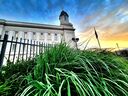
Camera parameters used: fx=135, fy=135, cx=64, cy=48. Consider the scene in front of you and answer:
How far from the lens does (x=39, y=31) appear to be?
82.7 ft

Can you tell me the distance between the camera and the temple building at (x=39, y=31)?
23219mm

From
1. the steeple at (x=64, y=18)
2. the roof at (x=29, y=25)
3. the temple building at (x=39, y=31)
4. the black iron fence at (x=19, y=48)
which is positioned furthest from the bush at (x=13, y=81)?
the steeple at (x=64, y=18)

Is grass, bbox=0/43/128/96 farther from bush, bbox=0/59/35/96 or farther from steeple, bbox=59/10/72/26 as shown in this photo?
steeple, bbox=59/10/72/26

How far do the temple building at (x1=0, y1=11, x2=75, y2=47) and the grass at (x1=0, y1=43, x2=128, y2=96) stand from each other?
69.5 ft

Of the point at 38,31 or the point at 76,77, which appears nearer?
the point at 76,77

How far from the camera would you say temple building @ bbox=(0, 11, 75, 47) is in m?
23.2

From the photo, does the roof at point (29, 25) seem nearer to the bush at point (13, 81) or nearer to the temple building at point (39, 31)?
the temple building at point (39, 31)

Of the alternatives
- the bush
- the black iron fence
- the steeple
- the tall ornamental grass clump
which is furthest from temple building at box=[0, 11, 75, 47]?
the tall ornamental grass clump

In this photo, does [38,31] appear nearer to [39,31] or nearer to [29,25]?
[39,31]

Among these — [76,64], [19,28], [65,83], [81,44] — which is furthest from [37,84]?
[19,28]

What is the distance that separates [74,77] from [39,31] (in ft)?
81.6

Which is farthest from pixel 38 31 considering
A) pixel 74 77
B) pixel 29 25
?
pixel 74 77

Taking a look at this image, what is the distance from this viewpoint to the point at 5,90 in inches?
43.4

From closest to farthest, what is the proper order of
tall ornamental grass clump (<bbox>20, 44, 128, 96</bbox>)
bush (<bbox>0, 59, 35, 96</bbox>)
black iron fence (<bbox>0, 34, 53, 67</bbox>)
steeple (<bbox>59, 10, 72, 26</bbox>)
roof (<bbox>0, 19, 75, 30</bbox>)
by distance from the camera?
1. tall ornamental grass clump (<bbox>20, 44, 128, 96</bbox>)
2. bush (<bbox>0, 59, 35, 96</bbox>)
3. black iron fence (<bbox>0, 34, 53, 67</bbox>)
4. roof (<bbox>0, 19, 75, 30</bbox>)
5. steeple (<bbox>59, 10, 72, 26</bbox>)
